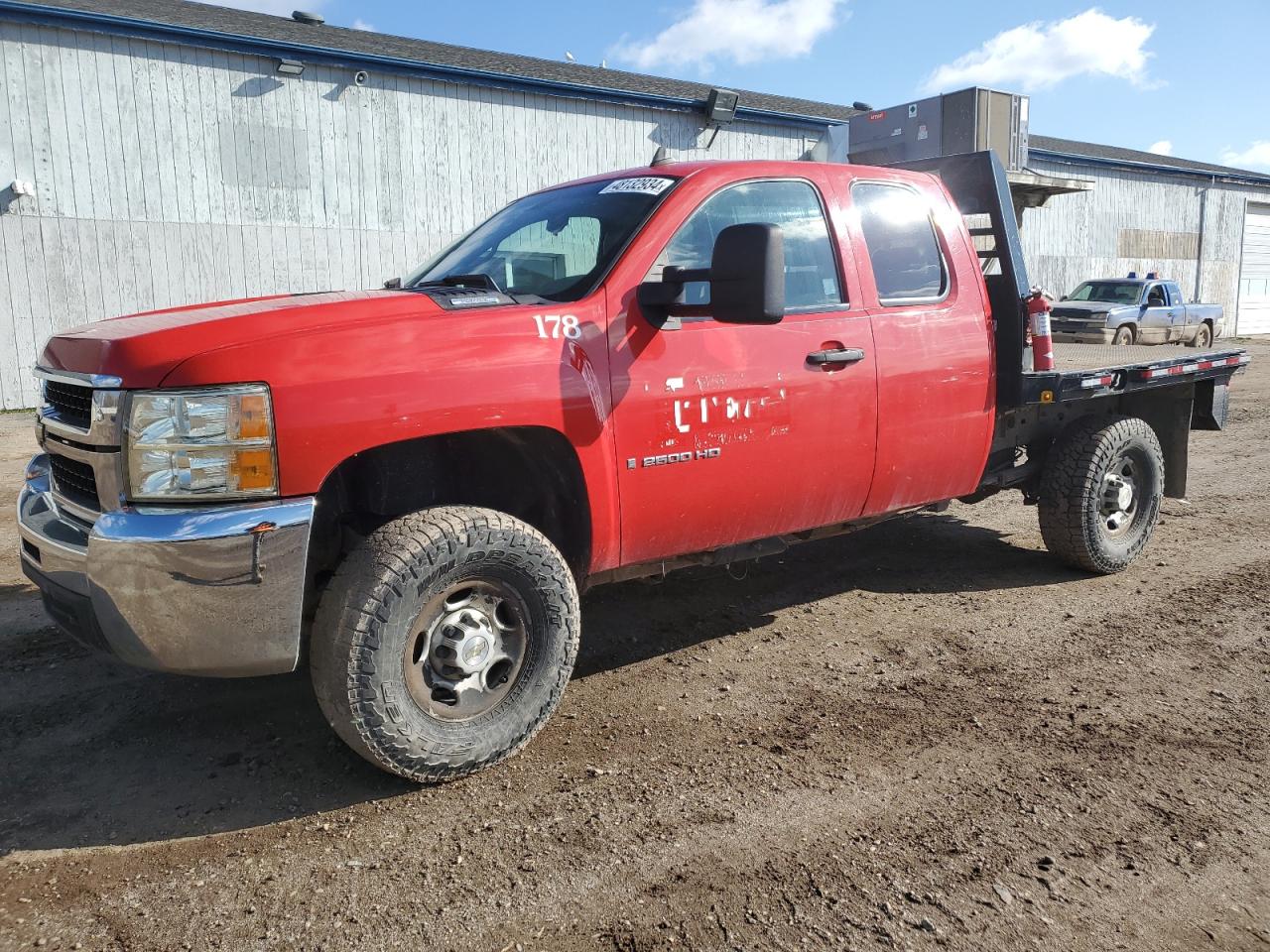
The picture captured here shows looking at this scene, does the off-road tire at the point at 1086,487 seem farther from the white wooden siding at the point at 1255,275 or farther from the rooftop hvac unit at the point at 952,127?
the white wooden siding at the point at 1255,275

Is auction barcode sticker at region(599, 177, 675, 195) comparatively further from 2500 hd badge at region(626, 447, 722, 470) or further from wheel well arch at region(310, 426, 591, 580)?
wheel well arch at region(310, 426, 591, 580)

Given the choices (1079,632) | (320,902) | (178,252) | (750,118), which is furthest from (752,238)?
(750,118)

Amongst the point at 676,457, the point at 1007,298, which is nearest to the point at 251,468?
the point at 676,457

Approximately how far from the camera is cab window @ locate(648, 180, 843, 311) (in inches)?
147

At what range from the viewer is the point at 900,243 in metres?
4.42

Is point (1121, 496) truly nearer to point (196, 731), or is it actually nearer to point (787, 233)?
point (787, 233)

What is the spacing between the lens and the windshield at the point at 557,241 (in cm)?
361

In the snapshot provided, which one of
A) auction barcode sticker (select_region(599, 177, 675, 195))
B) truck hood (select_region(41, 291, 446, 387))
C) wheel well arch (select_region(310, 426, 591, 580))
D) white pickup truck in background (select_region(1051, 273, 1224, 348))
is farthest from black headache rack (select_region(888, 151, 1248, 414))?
white pickup truck in background (select_region(1051, 273, 1224, 348))

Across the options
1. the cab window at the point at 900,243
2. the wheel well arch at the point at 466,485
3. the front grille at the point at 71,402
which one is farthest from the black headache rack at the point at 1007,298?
the front grille at the point at 71,402

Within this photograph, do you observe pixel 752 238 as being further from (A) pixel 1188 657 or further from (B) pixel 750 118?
(B) pixel 750 118

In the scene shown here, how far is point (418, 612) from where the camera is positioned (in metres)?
3.04

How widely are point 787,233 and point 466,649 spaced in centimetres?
216

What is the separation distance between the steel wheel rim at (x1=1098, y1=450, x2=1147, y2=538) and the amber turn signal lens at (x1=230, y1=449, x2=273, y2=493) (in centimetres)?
440

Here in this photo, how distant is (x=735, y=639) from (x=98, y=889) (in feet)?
8.91
